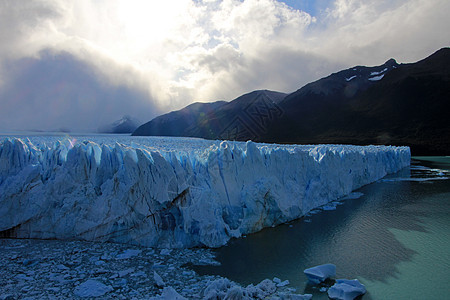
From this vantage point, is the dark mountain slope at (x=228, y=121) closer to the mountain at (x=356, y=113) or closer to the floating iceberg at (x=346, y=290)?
the mountain at (x=356, y=113)

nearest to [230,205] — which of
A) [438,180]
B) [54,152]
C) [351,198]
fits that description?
[54,152]

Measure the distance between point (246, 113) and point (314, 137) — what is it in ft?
55.7

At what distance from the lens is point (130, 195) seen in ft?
19.4

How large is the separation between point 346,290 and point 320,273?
51 centimetres

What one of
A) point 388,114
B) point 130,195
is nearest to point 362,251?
point 130,195

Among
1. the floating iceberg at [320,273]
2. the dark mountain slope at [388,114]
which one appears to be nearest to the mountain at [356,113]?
the dark mountain slope at [388,114]

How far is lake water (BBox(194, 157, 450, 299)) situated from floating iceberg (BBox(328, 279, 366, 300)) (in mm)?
137

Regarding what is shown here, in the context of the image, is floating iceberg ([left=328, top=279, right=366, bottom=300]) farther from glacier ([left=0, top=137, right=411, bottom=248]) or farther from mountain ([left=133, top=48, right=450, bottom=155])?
mountain ([left=133, top=48, right=450, bottom=155])

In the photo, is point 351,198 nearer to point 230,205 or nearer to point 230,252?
point 230,205

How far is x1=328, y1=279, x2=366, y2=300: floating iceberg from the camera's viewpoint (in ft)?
13.7

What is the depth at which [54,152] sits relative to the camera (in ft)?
19.9

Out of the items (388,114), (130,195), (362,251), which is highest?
(388,114)

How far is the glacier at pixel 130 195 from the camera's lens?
5488 millimetres

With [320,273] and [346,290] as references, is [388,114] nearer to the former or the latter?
[320,273]
